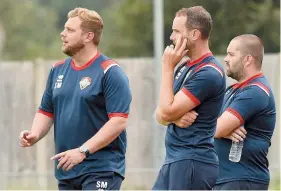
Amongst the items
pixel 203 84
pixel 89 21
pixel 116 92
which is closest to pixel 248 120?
pixel 203 84

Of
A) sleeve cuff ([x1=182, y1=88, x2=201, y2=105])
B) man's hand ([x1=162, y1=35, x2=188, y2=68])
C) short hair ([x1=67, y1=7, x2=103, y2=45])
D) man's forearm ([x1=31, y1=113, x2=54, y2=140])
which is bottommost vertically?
man's forearm ([x1=31, y1=113, x2=54, y2=140])

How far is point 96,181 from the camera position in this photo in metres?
9.25

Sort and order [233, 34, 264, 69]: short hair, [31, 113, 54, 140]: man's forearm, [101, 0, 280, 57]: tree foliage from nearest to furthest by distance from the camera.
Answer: [31, 113, 54, 140]: man's forearm → [233, 34, 264, 69]: short hair → [101, 0, 280, 57]: tree foliage

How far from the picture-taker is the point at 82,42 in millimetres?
9469

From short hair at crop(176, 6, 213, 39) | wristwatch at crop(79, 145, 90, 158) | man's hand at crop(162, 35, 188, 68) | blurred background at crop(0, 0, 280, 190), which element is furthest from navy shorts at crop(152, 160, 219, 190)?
blurred background at crop(0, 0, 280, 190)

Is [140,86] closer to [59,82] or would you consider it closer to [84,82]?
[59,82]

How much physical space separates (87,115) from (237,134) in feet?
4.24

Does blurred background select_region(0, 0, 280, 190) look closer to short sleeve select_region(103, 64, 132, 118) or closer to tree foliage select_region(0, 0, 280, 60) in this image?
tree foliage select_region(0, 0, 280, 60)

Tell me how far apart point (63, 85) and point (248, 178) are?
5.80 feet

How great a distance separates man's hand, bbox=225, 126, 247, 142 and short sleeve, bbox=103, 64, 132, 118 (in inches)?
37.6

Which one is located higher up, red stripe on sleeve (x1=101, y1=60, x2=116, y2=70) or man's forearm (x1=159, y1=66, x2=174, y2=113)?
red stripe on sleeve (x1=101, y1=60, x2=116, y2=70)

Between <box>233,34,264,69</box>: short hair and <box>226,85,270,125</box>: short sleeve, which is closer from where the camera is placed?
<box>226,85,270,125</box>: short sleeve

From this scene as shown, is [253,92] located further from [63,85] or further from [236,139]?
[63,85]

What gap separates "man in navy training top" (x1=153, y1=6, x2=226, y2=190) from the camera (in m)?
9.02
